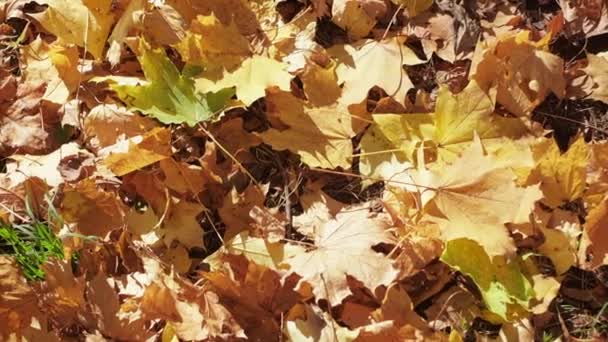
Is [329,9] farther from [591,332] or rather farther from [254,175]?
[591,332]

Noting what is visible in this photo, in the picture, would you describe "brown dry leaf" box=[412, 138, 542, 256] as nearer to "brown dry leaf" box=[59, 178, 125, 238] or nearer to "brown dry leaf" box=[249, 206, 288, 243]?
"brown dry leaf" box=[249, 206, 288, 243]

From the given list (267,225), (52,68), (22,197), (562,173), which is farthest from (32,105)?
(562,173)

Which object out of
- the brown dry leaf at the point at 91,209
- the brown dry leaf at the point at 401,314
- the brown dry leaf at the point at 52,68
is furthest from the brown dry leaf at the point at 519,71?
the brown dry leaf at the point at 52,68

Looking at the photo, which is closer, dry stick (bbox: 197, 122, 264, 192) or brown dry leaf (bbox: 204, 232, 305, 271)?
brown dry leaf (bbox: 204, 232, 305, 271)

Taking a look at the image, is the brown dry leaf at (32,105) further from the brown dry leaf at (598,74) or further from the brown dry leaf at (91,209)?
the brown dry leaf at (598,74)

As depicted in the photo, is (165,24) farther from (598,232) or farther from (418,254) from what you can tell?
(598,232)

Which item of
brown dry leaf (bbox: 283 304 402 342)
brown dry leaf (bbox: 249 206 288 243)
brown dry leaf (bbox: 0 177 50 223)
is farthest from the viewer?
brown dry leaf (bbox: 0 177 50 223)

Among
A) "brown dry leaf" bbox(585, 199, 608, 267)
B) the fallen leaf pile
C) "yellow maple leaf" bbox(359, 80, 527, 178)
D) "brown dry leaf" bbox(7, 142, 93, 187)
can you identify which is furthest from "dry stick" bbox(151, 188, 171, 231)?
"brown dry leaf" bbox(585, 199, 608, 267)
